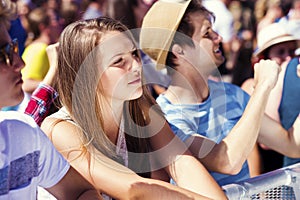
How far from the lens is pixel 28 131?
1.52 m

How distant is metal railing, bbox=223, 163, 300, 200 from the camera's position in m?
2.04

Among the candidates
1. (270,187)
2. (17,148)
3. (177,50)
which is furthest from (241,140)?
(17,148)

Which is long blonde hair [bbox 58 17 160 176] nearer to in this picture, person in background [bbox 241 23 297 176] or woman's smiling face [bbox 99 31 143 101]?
woman's smiling face [bbox 99 31 143 101]

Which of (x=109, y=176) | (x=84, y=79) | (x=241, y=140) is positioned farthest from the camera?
(x=241, y=140)

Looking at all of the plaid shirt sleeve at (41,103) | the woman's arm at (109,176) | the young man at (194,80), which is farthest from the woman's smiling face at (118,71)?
the young man at (194,80)

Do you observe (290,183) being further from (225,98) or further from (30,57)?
(30,57)

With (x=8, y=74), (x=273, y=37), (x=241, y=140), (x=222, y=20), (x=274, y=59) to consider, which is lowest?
(x=222, y=20)

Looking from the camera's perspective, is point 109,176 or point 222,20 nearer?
point 109,176

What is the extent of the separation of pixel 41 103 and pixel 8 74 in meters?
0.69

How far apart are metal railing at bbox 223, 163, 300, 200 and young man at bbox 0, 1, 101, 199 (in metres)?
0.67

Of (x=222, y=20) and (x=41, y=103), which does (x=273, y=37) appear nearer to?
(x=41, y=103)

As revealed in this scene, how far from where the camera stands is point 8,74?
1.50 m

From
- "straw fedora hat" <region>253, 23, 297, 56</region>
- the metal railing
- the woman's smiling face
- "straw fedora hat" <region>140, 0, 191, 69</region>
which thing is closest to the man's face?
the woman's smiling face

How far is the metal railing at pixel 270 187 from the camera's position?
2.04 metres
